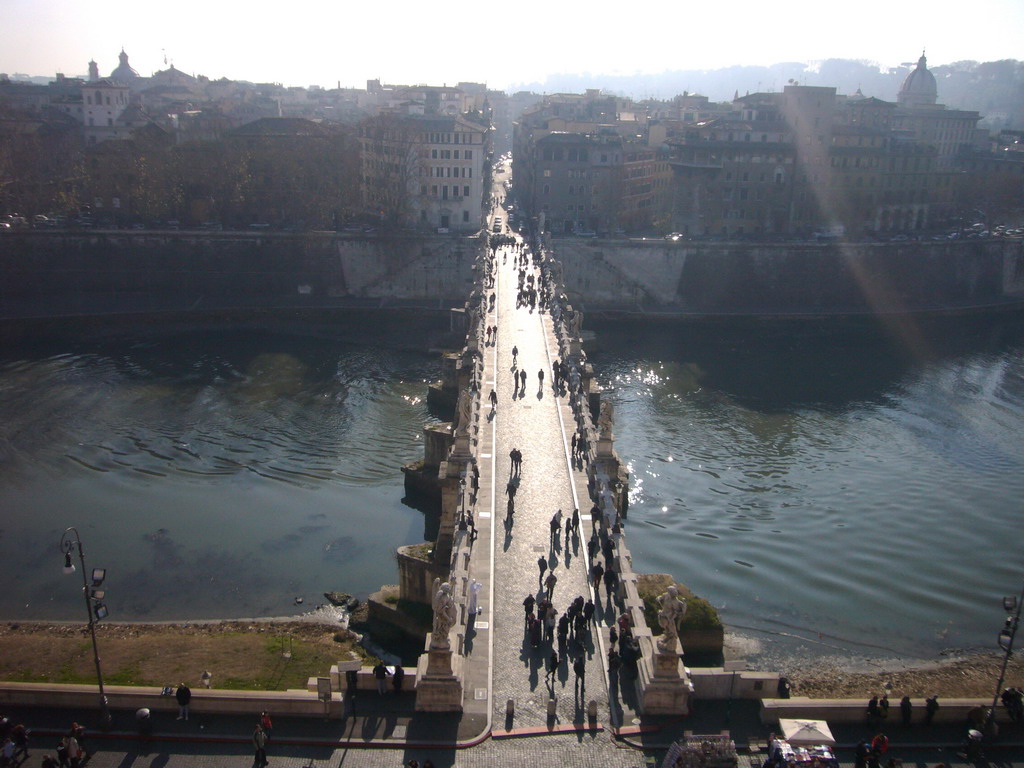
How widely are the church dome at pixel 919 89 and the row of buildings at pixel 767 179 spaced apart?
117 ft

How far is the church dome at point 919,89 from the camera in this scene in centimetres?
11875

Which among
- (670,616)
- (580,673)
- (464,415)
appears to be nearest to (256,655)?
(464,415)

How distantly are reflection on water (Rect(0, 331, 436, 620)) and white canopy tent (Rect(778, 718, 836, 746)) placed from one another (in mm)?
15752

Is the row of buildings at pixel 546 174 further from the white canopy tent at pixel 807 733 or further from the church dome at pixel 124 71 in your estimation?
the church dome at pixel 124 71

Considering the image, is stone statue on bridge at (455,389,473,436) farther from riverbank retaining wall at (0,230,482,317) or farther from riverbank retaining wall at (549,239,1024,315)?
riverbank retaining wall at (549,239,1024,315)

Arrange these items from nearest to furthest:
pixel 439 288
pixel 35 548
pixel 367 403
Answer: pixel 35 548
pixel 367 403
pixel 439 288

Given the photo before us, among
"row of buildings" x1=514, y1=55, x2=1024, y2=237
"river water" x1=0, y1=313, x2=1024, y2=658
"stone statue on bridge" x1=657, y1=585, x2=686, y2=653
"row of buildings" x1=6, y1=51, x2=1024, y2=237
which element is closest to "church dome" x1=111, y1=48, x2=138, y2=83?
"row of buildings" x1=6, y1=51, x2=1024, y2=237

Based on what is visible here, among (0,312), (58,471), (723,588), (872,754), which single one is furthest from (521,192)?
(872,754)

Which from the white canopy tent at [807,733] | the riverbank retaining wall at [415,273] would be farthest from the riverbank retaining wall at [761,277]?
the white canopy tent at [807,733]

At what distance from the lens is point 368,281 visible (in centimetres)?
6594

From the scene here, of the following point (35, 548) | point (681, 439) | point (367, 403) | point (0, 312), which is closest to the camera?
point (35, 548)

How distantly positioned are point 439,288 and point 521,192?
34.7m

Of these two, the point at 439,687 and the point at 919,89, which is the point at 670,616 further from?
the point at 919,89

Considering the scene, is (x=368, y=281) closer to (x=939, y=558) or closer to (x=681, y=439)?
(x=681, y=439)
